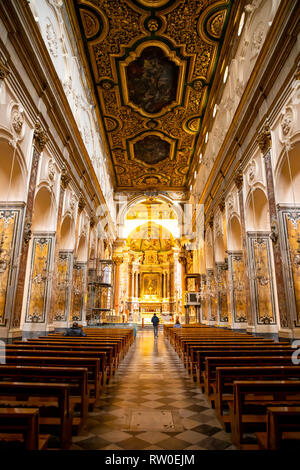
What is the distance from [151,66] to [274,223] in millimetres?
9072

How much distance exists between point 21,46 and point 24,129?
1.71 m

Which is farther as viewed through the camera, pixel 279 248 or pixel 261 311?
pixel 261 311

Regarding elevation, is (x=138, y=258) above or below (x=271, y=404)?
above

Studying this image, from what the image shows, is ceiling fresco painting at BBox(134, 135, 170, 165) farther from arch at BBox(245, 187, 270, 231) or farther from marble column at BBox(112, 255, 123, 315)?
arch at BBox(245, 187, 270, 231)

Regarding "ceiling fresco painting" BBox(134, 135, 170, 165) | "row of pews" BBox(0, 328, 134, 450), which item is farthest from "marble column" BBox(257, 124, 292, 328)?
"ceiling fresco painting" BBox(134, 135, 170, 165)

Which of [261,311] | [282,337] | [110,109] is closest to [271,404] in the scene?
[282,337]

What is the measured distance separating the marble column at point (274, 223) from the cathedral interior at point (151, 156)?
0.05m

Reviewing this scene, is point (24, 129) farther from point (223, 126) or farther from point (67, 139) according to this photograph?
point (223, 126)

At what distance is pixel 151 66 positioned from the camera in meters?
12.4

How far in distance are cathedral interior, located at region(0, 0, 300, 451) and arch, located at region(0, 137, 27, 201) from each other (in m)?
0.03

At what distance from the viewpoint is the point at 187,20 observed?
1032 cm

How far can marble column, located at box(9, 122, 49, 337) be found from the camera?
6509 mm

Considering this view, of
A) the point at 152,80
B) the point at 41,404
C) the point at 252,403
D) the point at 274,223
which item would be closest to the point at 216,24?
the point at 152,80

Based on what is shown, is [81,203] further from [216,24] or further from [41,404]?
[41,404]
